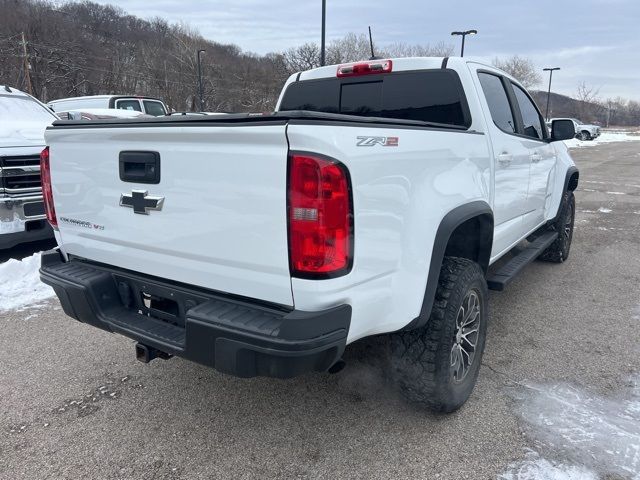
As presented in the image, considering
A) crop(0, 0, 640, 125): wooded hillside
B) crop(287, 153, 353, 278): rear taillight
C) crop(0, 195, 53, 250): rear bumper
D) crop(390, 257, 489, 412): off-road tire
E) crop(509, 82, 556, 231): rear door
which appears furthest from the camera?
crop(0, 0, 640, 125): wooded hillside

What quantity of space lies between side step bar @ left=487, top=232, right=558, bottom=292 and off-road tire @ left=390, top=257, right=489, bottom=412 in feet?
2.57

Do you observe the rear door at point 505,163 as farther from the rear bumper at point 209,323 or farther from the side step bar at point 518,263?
the rear bumper at point 209,323

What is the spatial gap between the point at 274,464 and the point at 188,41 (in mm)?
65211

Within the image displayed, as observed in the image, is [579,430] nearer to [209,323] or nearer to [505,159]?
[505,159]

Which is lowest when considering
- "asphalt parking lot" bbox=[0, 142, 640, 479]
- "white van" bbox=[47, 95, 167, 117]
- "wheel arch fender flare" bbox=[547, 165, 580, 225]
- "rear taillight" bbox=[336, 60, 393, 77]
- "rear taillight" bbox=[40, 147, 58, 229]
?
"asphalt parking lot" bbox=[0, 142, 640, 479]

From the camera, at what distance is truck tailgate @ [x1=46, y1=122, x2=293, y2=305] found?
203 centimetres

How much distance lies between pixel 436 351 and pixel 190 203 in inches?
56.5

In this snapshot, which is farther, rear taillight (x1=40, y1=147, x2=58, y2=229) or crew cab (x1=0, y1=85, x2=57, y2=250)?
crew cab (x1=0, y1=85, x2=57, y2=250)

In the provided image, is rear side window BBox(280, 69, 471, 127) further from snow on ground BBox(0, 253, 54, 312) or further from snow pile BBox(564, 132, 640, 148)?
snow pile BBox(564, 132, 640, 148)

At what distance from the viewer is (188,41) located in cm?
6075

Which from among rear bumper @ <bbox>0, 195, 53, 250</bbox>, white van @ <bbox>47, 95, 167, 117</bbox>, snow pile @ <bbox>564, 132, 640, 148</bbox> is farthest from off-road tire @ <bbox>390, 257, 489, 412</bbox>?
snow pile @ <bbox>564, 132, 640, 148</bbox>

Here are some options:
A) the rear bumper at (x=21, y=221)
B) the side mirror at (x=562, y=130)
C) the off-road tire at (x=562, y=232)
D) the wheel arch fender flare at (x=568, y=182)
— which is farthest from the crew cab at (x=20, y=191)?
the off-road tire at (x=562, y=232)

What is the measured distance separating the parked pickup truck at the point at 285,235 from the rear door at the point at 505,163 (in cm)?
6

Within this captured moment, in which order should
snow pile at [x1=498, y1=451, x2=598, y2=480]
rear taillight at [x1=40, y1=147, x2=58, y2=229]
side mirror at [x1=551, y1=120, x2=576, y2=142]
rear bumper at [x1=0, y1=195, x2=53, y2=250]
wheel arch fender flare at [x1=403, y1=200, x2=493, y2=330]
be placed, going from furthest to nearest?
rear bumper at [x1=0, y1=195, x2=53, y2=250] < side mirror at [x1=551, y1=120, x2=576, y2=142] < rear taillight at [x1=40, y1=147, x2=58, y2=229] < wheel arch fender flare at [x1=403, y1=200, x2=493, y2=330] < snow pile at [x1=498, y1=451, x2=598, y2=480]
